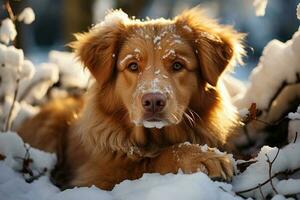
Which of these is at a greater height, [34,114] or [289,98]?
[289,98]

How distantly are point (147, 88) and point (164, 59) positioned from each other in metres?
0.43

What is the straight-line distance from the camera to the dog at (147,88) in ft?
15.8

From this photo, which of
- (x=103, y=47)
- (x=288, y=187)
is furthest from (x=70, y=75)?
(x=288, y=187)

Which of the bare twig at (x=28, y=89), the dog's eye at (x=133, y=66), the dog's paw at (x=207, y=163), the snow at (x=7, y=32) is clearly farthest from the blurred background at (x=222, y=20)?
the dog's paw at (x=207, y=163)

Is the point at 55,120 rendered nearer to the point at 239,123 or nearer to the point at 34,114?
the point at 34,114

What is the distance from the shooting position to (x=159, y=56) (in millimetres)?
4910

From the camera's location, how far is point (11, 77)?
5.76m

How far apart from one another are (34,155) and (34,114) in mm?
1913

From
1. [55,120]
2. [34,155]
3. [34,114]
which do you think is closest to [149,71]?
[34,155]

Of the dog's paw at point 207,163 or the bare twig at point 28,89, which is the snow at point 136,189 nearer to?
the dog's paw at point 207,163

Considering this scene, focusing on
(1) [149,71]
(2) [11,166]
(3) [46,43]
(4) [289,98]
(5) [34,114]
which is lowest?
(3) [46,43]

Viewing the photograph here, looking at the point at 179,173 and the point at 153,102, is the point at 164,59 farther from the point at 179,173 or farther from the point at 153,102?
the point at 179,173

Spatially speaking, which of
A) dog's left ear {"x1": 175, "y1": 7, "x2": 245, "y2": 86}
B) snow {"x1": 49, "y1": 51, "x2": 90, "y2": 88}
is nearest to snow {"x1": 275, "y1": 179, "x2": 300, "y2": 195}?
dog's left ear {"x1": 175, "y1": 7, "x2": 245, "y2": 86}

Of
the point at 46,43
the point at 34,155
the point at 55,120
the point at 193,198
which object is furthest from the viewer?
the point at 46,43
